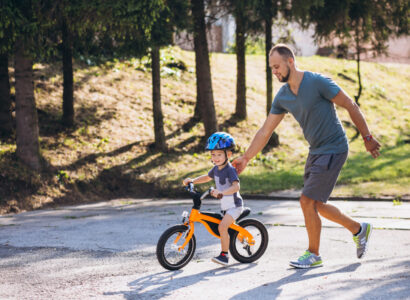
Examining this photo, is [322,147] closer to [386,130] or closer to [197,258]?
[197,258]

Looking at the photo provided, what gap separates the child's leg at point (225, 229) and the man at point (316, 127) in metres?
0.53

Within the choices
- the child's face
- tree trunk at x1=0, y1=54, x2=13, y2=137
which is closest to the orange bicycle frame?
the child's face

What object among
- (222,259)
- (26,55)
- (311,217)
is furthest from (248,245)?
(26,55)

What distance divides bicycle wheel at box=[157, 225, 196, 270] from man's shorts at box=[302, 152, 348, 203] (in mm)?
1280

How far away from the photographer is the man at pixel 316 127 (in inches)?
211

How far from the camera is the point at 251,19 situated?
1667 centimetres

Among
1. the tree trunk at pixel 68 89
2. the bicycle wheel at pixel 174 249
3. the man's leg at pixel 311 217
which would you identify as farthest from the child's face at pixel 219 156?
the tree trunk at pixel 68 89

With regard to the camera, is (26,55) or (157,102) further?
(157,102)

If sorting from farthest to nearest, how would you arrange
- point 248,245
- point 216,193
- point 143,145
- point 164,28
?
point 143,145
point 164,28
point 248,245
point 216,193

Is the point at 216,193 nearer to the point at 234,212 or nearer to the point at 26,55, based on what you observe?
the point at 234,212

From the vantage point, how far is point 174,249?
18.9 ft

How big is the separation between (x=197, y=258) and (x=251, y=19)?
11.6 meters

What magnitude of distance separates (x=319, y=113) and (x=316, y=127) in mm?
132

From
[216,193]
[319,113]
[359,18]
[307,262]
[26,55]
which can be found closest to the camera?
[319,113]
